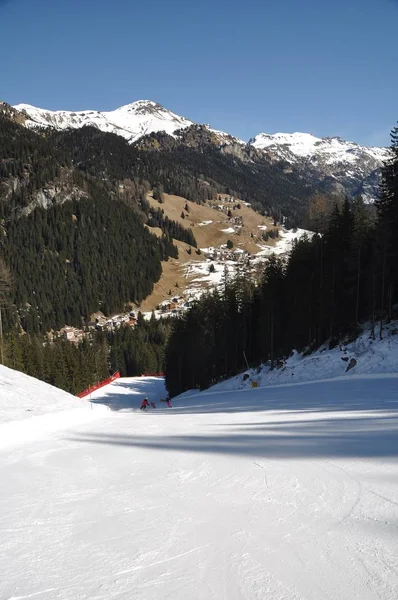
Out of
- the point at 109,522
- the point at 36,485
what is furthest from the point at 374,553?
the point at 36,485

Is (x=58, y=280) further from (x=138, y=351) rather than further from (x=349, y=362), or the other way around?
(x=349, y=362)

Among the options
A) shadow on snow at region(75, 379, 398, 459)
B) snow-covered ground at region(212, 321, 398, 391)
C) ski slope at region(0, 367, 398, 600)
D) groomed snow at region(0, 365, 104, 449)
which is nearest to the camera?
ski slope at region(0, 367, 398, 600)

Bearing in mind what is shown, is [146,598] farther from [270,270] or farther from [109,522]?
[270,270]

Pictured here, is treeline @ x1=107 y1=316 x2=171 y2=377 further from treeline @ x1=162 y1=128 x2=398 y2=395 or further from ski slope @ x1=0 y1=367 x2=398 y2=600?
ski slope @ x1=0 y1=367 x2=398 y2=600

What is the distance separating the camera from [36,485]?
22.1 feet

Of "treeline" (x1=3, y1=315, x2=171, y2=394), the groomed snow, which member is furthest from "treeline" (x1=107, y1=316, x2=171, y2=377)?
the groomed snow

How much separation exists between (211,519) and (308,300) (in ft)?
129

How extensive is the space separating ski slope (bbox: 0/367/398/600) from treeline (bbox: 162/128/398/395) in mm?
25968

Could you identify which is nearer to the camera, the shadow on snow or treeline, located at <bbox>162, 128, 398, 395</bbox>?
the shadow on snow

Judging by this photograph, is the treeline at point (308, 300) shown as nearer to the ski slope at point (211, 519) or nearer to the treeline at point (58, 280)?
the ski slope at point (211, 519)

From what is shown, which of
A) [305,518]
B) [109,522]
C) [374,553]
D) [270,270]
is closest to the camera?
[374,553]

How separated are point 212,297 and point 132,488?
55349 millimetres

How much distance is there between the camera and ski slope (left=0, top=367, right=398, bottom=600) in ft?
10.8

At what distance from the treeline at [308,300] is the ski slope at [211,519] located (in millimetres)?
25968
